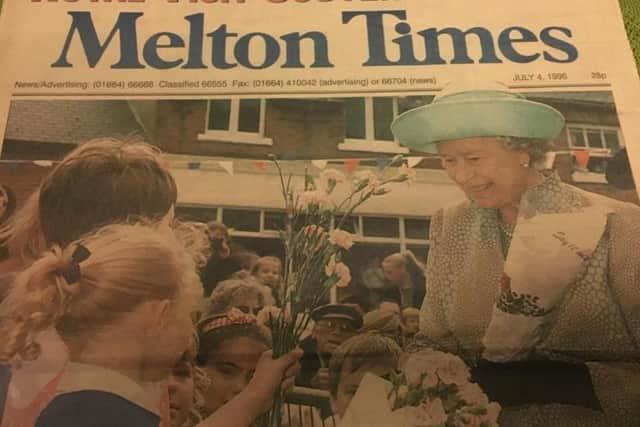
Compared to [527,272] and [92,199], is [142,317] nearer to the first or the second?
[92,199]

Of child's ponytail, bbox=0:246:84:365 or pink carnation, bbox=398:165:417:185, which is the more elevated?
pink carnation, bbox=398:165:417:185

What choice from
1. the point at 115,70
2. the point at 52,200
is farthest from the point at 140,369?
the point at 115,70

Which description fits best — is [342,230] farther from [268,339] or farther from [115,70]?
[115,70]

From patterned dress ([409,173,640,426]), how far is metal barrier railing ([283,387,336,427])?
0.25 ft

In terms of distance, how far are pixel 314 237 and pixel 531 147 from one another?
0.18m

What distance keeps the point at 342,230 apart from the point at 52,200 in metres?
0.22

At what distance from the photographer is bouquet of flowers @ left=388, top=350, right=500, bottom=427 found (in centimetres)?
47

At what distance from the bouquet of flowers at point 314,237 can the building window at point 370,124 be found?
2cm

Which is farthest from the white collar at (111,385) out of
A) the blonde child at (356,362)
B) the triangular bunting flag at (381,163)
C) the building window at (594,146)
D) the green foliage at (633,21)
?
the green foliage at (633,21)

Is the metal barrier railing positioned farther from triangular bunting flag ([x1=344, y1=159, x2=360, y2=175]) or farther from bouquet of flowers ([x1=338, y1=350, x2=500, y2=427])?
triangular bunting flag ([x1=344, y1=159, x2=360, y2=175])

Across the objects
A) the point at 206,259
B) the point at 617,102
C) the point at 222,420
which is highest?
the point at 617,102

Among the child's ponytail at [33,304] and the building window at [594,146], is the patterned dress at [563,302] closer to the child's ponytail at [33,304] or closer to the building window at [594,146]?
the building window at [594,146]

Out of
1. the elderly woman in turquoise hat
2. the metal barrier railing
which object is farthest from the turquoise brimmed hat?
the metal barrier railing

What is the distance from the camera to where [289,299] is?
501mm
